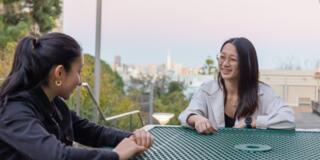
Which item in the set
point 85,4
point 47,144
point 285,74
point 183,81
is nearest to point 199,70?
point 183,81

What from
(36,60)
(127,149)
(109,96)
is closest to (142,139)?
(127,149)

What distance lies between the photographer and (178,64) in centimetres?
738

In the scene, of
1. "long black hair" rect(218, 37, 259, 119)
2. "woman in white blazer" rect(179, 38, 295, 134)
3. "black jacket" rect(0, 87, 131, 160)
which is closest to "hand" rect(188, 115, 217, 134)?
"woman in white blazer" rect(179, 38, 295, 134)

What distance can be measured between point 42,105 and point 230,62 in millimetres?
1189

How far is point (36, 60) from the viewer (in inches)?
51.4

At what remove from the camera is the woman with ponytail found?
3.83 ft

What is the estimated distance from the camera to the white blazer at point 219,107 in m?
2.10

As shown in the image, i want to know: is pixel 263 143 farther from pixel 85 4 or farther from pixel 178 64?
pixel 178 64

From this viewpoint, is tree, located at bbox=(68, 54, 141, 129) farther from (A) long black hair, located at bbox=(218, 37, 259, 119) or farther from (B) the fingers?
(B) the fingers

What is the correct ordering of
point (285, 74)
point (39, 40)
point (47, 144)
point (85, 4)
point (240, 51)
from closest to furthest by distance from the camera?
point (47, 144), point (39, 40), point (240, 51), point (85, 4), point (285, 74)

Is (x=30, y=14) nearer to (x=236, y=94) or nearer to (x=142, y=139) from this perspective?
(x=236, y=94)

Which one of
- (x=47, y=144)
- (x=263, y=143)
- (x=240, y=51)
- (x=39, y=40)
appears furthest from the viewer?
(x=240, y=51)

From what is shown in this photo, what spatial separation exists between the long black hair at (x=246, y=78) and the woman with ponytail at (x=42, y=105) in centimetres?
90

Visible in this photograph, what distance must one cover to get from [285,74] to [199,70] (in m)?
2.00
